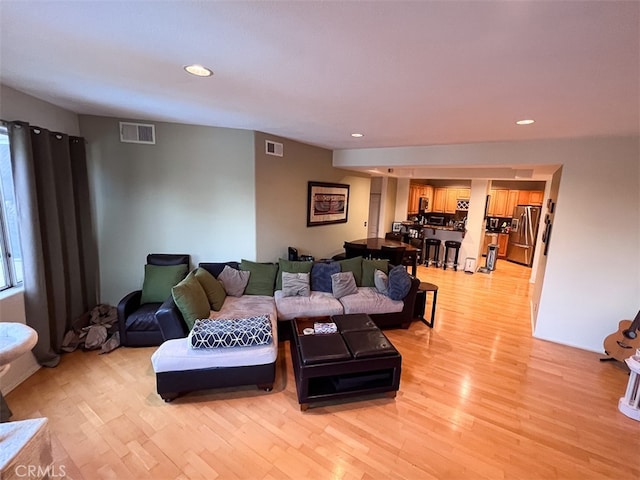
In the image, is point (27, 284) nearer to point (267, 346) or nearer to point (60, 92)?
point (60, 92)

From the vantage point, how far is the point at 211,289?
325cm

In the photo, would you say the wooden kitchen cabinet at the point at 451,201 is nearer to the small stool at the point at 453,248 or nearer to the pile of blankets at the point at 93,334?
the small stool at the point at 453,248

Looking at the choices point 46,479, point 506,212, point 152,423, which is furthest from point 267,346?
point 506,212

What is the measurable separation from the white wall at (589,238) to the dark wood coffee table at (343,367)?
263cm

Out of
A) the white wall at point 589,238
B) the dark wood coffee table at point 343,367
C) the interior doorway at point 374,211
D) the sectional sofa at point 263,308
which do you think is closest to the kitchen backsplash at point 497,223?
the interior doorway at point 374,211

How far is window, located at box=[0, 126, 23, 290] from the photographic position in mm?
2496

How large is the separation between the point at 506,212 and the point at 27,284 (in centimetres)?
993

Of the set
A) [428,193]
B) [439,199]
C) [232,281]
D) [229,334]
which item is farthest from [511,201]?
[229,334]

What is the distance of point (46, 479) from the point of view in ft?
4.92

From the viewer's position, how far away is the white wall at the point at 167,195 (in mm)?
3430

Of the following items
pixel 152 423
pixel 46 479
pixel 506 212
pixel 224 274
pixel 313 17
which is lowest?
pixel 152 423

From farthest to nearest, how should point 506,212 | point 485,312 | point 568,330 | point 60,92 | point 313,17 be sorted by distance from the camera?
point 506,212 < point 485,312 < point 568,330 < point 60,92 < point 313,17

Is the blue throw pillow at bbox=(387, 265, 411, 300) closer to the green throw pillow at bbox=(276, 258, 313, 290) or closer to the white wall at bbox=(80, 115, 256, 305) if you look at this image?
the green throw pillow at bbox=(276, 258, 313, 290)

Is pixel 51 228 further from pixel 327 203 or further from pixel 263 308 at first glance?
pixel 327 203
